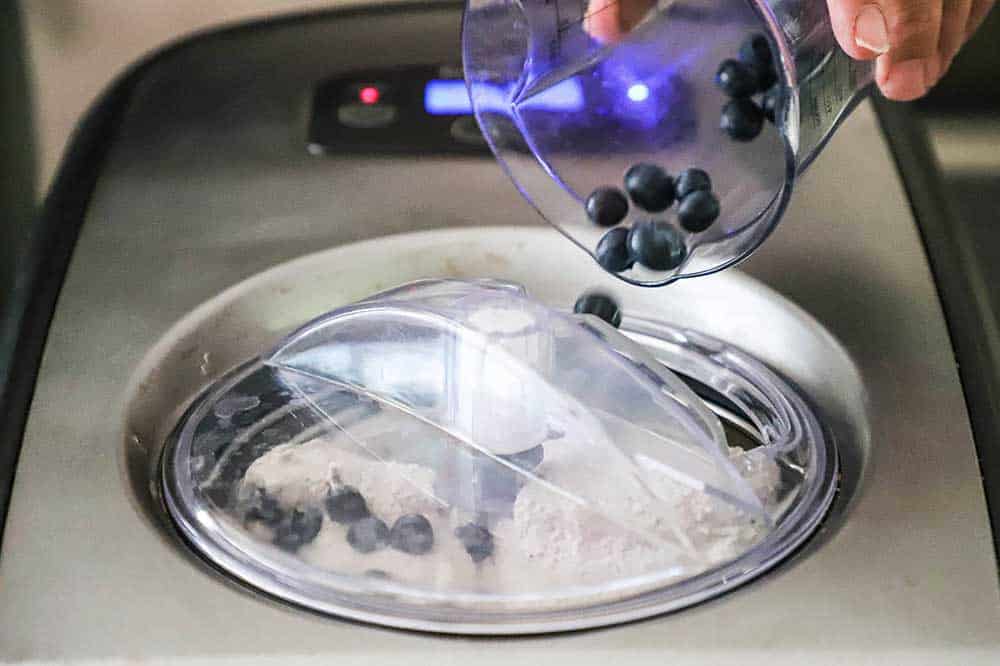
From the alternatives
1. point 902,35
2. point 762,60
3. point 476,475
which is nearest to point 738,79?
point 762,60

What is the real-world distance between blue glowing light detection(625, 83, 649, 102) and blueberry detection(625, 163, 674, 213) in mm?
60

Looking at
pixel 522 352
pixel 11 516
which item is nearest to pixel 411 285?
pixel 522 352

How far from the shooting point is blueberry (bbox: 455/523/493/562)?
0.47 m

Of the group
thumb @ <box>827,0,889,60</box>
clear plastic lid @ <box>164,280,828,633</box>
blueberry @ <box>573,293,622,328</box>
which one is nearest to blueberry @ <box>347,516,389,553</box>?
clear plastic lid @ <box>164,280,828,633</box>

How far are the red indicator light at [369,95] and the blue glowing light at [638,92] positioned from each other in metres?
0.18

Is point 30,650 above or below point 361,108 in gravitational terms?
below

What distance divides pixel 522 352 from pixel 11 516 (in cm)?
21

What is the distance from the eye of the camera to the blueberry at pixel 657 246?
1.81 feet

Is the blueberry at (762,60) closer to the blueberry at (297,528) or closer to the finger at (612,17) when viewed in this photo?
the finger at (612,17)

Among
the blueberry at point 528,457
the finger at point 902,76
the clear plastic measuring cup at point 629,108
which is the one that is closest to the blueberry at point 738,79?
the clear plastic measuring cup at point 629,108

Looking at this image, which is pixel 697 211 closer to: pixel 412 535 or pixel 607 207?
pixel 607 207

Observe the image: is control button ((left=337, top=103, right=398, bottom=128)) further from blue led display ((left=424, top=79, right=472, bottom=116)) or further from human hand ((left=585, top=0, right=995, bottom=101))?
human hand ((left=585, top=0, right=995, bottom=101))

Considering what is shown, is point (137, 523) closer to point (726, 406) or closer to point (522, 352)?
point (522, 352)

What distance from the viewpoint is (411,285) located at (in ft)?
1.90
